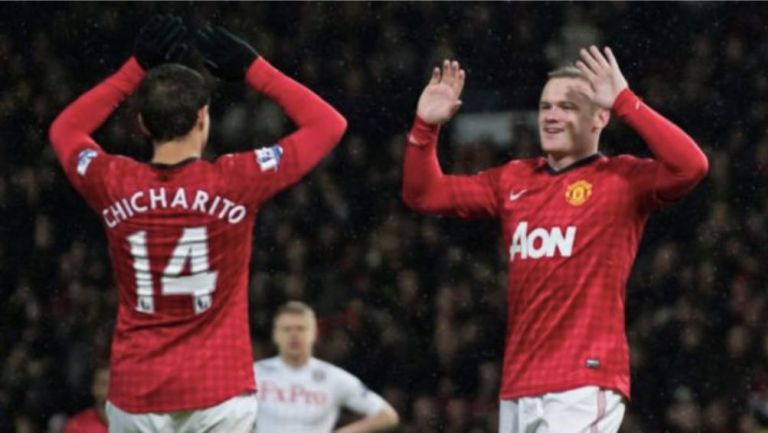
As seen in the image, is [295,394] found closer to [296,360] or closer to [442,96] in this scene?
[296,360]

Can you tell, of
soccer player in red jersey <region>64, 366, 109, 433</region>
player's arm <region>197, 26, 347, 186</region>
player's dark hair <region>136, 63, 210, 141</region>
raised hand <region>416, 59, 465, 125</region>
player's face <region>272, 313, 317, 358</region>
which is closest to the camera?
player's dark hair <region>136, 63, 210, 141</region>

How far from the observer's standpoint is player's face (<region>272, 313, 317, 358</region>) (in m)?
9.56

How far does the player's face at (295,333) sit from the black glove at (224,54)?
13.5ft

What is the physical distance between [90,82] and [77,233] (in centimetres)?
104

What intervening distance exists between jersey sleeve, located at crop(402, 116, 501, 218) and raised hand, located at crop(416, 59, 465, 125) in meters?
0.04

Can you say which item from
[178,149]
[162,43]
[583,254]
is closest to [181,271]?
[178,149]

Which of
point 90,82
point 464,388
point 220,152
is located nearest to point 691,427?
point 464,388

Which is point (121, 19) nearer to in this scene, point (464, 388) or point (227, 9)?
point (227, 9)

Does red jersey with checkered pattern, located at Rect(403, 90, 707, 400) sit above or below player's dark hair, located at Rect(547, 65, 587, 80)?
below

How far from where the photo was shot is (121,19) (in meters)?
13.0

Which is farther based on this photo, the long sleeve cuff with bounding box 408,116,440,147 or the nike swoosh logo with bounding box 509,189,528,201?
the long sleeve cuff with bounding box 408,116,440,147

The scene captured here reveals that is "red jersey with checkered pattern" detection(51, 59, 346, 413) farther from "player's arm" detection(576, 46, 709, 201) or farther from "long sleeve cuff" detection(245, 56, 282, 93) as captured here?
"player's arm" detection(576, 46, 709, 201)

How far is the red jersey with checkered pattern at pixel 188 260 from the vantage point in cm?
523

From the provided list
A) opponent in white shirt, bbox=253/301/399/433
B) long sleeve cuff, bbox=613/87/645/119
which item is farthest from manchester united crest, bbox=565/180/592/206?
opponent in white shirt, bbox=253/301/399/433
